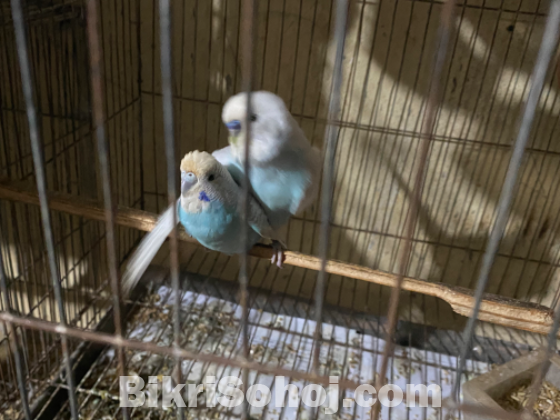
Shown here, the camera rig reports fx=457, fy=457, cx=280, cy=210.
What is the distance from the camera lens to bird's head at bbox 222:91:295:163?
0.76 meters

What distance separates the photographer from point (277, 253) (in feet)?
2.91

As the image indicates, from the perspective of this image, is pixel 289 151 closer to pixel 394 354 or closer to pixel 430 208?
pixel 430 208

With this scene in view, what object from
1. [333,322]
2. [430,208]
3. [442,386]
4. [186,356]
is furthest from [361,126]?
[186,356]

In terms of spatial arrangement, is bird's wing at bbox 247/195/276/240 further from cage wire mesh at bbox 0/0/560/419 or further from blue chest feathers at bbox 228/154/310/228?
cage wire mesh at bbox 0/0/560/419

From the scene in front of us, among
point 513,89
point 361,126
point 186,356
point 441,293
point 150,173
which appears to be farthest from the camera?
point 150,173

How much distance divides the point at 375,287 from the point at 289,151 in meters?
0.87

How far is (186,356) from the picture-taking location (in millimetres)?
561

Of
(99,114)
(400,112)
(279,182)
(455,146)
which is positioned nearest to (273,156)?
(279,182)

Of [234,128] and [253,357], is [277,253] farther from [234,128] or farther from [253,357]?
[253,357]

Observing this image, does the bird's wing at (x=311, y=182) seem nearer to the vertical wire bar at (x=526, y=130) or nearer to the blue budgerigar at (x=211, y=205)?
the blue budgerigar at (x=211, y=205)

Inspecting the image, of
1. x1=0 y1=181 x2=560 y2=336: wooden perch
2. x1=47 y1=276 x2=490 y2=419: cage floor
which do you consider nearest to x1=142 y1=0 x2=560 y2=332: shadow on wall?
x1=47 y1=276 x2=490 y2=419: cage floor

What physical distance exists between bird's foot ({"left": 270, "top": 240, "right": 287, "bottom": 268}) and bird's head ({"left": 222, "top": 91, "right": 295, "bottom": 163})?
0.18 m

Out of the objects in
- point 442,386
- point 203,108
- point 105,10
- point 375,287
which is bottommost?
point 442,386

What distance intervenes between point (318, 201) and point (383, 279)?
0.67 meters
